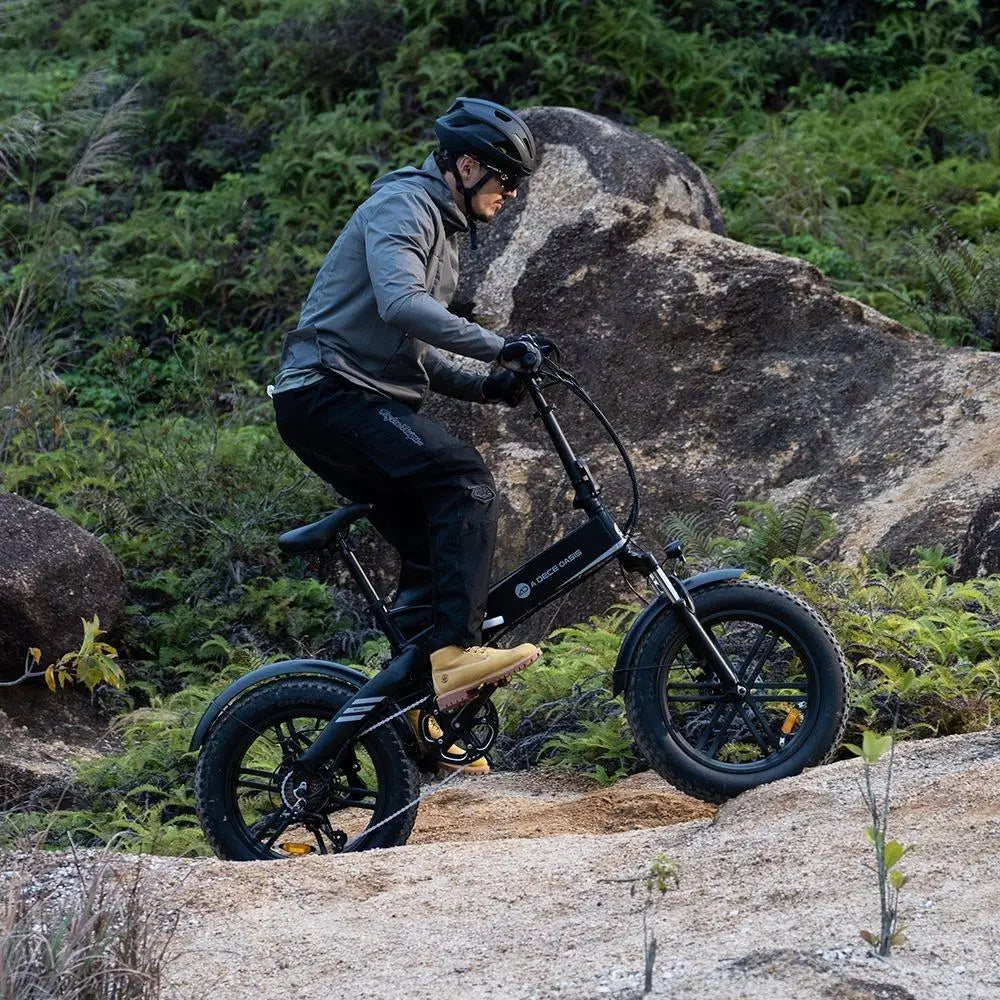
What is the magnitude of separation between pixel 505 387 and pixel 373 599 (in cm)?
80

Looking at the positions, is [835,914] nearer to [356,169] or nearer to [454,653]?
[454,653]

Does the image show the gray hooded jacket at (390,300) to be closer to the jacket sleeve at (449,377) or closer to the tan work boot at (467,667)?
the jacket sleeve at (449,377)

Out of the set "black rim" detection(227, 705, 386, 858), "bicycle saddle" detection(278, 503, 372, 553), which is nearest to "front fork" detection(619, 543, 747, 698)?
"bicycle saddle" detection(278, 503, 372, 553)

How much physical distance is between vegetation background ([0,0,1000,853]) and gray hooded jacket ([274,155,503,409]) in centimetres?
193

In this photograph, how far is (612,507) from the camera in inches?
329

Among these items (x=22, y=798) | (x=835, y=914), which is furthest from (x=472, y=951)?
(x=22, y=798)

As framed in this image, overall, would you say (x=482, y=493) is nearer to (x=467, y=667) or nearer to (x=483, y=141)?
(x=467, y=667)

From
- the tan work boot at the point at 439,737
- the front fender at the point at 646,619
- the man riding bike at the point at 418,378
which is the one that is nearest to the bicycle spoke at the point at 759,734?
the front fender at the point at 646,619

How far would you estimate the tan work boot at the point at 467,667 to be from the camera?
15.9 feet

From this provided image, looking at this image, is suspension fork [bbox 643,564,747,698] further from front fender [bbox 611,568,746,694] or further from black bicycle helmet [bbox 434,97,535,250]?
black bicycle helmet [bbox 434,97,535,250]

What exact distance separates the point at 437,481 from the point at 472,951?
→ 157 centimetres

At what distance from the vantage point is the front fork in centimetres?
487

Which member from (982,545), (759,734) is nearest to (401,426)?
(759,734)

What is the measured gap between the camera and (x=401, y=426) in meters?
4.86
